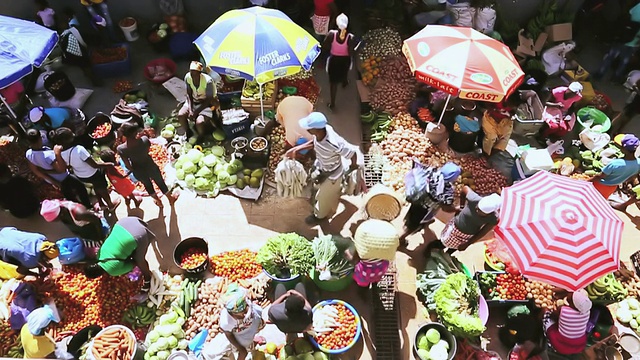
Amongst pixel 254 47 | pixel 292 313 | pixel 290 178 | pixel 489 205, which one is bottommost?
pixel 292 313

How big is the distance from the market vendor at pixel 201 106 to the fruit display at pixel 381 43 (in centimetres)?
322

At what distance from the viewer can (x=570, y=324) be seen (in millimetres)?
5469

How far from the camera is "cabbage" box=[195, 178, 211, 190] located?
7367 mm

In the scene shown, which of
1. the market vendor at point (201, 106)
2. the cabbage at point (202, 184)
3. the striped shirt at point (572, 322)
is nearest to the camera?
the striped shirt at point (572, 322)

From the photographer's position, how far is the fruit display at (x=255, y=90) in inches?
317

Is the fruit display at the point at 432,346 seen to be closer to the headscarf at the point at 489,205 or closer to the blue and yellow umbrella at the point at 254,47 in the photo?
the headscarf at the point at 489,205

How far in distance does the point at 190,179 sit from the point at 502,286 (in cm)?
495

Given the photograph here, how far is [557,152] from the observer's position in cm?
809

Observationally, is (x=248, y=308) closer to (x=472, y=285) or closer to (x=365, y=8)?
(x=472, y=285)

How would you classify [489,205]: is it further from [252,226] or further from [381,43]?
[381,43]

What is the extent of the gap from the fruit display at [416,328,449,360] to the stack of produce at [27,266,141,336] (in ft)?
12.5

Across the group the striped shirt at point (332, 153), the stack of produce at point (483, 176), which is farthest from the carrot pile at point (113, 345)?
the stack of produce at point (483, 176)

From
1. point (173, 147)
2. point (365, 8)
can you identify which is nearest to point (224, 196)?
point (173, 147)

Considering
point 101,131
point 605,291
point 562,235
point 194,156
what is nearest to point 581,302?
point 562,235
